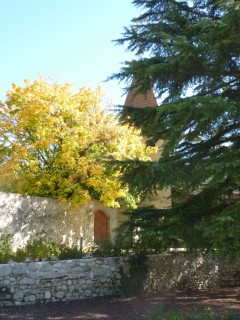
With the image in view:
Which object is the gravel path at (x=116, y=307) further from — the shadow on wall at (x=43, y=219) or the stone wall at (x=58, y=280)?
the shadow on wall at (x=43, y=219)

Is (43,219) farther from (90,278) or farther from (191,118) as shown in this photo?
(191,118)

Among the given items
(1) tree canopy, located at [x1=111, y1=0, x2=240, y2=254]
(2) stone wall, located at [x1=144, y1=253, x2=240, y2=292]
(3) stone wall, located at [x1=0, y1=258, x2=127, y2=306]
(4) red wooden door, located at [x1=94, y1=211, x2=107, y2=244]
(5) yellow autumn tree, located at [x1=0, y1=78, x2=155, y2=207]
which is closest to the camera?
(1) tree canopy, located at [x1=111, y1=0, x2=240, y2=254]

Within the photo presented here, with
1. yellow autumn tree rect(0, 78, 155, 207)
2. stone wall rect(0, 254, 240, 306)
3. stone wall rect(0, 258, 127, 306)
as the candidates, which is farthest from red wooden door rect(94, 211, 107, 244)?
stone wall rect(0, 258, 127, 306)

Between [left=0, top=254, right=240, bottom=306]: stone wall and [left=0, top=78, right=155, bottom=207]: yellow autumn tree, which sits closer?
[left=0, top=254, right=240, bottom=306]: stone wall

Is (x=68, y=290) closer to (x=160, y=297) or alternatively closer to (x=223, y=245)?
(x=160, y=297)

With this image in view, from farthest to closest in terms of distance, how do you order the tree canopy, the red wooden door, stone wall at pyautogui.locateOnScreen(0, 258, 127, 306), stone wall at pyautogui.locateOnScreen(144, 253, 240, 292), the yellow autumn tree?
the red wooden door < the yellow autumn tree < stone wall at pyautogui.locateOnScreen(144, 253, 240, 292) < stone wall at pyautogui.locateOnScreen(0, 258, 127, 306) < the tree canopy

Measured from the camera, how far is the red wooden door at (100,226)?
1838 centimetres

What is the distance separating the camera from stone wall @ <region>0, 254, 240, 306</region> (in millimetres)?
10570

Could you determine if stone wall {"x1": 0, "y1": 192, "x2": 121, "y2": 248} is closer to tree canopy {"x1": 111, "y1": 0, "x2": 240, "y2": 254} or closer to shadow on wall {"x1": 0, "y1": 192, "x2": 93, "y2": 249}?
shadow on wall {"x1": 0, "y1": 192, "x2": 93, "y2": 249}

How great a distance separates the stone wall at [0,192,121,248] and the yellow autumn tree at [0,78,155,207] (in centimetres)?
70

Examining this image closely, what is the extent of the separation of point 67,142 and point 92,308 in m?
6.20

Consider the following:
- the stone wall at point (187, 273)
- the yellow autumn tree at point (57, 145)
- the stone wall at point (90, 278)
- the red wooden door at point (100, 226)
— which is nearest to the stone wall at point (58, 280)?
the stone wall at point (90, 278)

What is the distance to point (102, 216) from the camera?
18.8 meters

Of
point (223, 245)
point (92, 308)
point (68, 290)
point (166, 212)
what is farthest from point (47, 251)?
point (223, 245)
